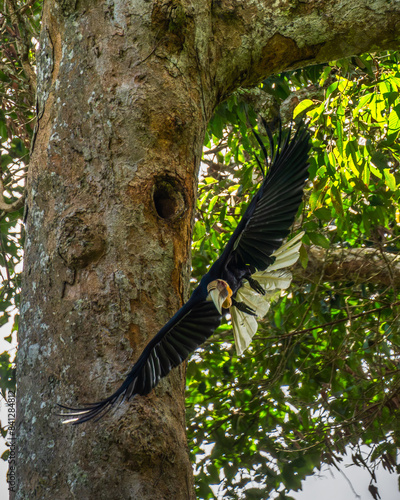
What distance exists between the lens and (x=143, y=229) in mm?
1439

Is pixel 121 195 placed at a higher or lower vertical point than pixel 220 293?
higher

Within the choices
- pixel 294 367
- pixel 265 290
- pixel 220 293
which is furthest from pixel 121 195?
pixel 294 367

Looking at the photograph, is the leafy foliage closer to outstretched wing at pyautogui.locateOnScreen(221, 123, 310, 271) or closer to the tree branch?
the tree branch

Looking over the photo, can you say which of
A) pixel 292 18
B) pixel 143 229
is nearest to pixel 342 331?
pixel 292 18

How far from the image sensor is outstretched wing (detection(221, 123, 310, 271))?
1.44m

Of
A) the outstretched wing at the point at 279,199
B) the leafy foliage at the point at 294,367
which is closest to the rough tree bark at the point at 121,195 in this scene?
the outstretched wing at the point at 279,199

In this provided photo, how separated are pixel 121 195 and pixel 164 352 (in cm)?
41

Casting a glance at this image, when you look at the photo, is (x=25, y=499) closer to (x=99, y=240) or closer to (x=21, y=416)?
(x=21, y=416)

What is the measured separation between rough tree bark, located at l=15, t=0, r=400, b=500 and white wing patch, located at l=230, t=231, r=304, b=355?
275mm

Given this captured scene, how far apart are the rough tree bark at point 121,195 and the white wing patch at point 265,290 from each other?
0.90 ft

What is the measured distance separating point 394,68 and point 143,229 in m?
1.49

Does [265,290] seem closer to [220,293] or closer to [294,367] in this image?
[220,293]

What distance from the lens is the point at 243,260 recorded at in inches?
60.9

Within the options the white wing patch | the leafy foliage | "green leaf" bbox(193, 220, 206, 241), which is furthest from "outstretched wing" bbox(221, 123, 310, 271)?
"green leaf" bbox(193, 220, 206, 241)
